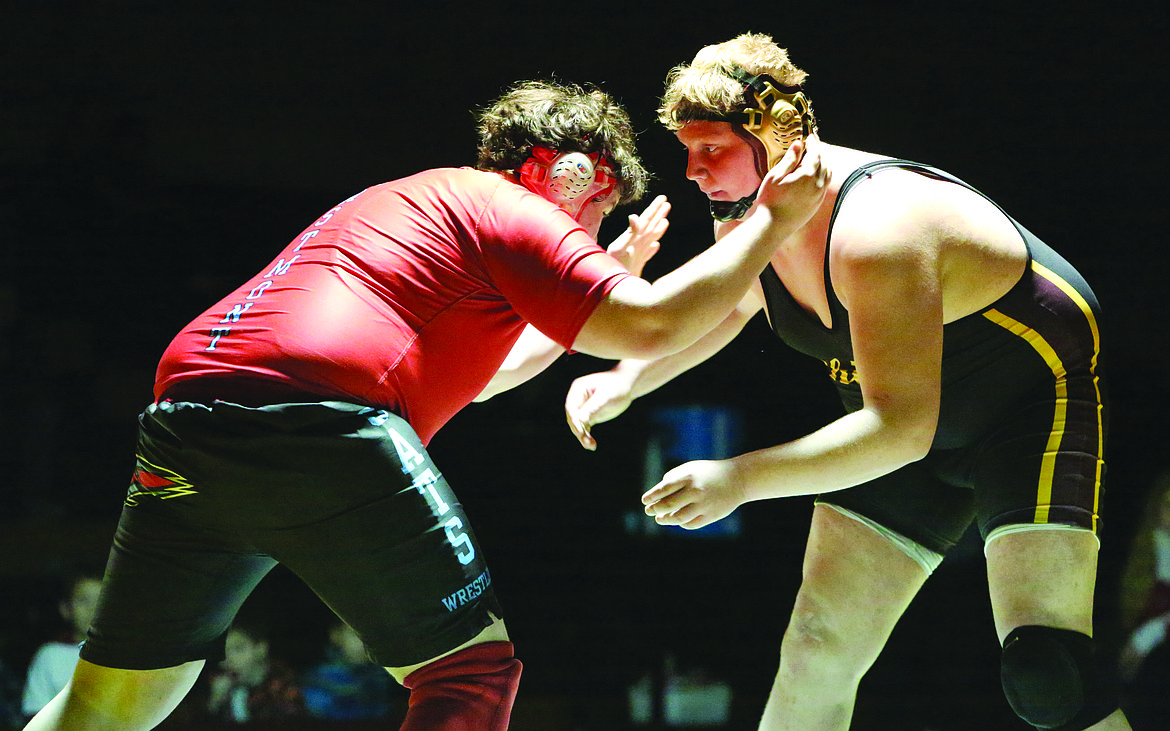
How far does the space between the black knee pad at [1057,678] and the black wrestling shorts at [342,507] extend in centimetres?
82

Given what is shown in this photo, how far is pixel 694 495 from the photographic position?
1.59m

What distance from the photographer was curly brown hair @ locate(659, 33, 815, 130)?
1.82 metres

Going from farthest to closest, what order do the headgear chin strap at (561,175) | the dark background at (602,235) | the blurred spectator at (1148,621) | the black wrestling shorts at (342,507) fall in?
the dark background at (602,235) < the blurred spectator at (1148,621) < the headgear chin strap at (561,175) < the black wrestling shorts at (342,507)

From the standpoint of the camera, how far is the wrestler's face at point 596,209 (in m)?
1.89

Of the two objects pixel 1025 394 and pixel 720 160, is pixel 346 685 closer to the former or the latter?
pixel 720 160

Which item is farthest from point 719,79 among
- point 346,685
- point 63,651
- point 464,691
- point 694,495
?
point 63,651

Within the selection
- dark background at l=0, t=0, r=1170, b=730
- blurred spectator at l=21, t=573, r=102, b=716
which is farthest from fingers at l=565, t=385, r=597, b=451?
blurred spectator at l=21, t=573, r=102, b=716

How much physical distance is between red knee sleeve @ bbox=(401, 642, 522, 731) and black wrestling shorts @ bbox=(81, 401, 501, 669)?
0.03 meters

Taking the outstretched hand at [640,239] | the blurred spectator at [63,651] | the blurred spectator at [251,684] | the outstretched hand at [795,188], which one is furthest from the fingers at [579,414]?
the blurred spectator at [63,651]

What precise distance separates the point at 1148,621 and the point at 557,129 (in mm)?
2878

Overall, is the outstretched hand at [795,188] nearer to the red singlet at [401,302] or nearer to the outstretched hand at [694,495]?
the red singlet at [401,302]

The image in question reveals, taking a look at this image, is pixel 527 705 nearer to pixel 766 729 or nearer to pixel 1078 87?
pixel 766 729

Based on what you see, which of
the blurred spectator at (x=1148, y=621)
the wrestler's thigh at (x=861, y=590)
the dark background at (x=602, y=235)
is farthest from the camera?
the dark background at (x=602, y=235)

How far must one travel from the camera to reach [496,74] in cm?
371
